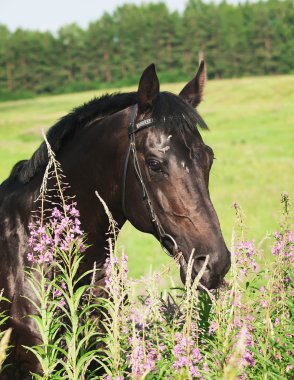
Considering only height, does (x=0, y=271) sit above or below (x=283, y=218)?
below

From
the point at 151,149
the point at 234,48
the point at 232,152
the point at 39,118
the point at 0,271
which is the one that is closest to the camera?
the point at 151,149

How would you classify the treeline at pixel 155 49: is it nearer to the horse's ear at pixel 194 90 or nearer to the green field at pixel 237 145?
the green field at pixel 237 145

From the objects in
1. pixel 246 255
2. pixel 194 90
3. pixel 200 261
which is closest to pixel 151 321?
pixel 200 261

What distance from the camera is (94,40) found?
10525cm

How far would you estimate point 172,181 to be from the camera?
14.3 feet

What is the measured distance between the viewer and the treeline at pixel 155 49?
3770 inches

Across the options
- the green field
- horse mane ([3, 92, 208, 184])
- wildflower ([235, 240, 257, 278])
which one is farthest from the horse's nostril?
horse mane ([3, 92, 208, 184])

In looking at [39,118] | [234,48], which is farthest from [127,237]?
[234,48]

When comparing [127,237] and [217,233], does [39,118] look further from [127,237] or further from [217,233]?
[217,233]

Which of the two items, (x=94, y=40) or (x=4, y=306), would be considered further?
(x=94, y=40)

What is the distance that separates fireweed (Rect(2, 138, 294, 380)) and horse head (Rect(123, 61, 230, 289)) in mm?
228

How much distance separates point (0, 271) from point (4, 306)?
0.27 meters

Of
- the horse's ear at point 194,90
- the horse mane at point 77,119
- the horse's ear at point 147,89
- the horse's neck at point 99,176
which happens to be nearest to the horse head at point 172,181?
the horse's ear at point 147,89

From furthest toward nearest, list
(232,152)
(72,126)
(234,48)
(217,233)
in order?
(234,48)
(232,152)
(72,126)
(217,233)
